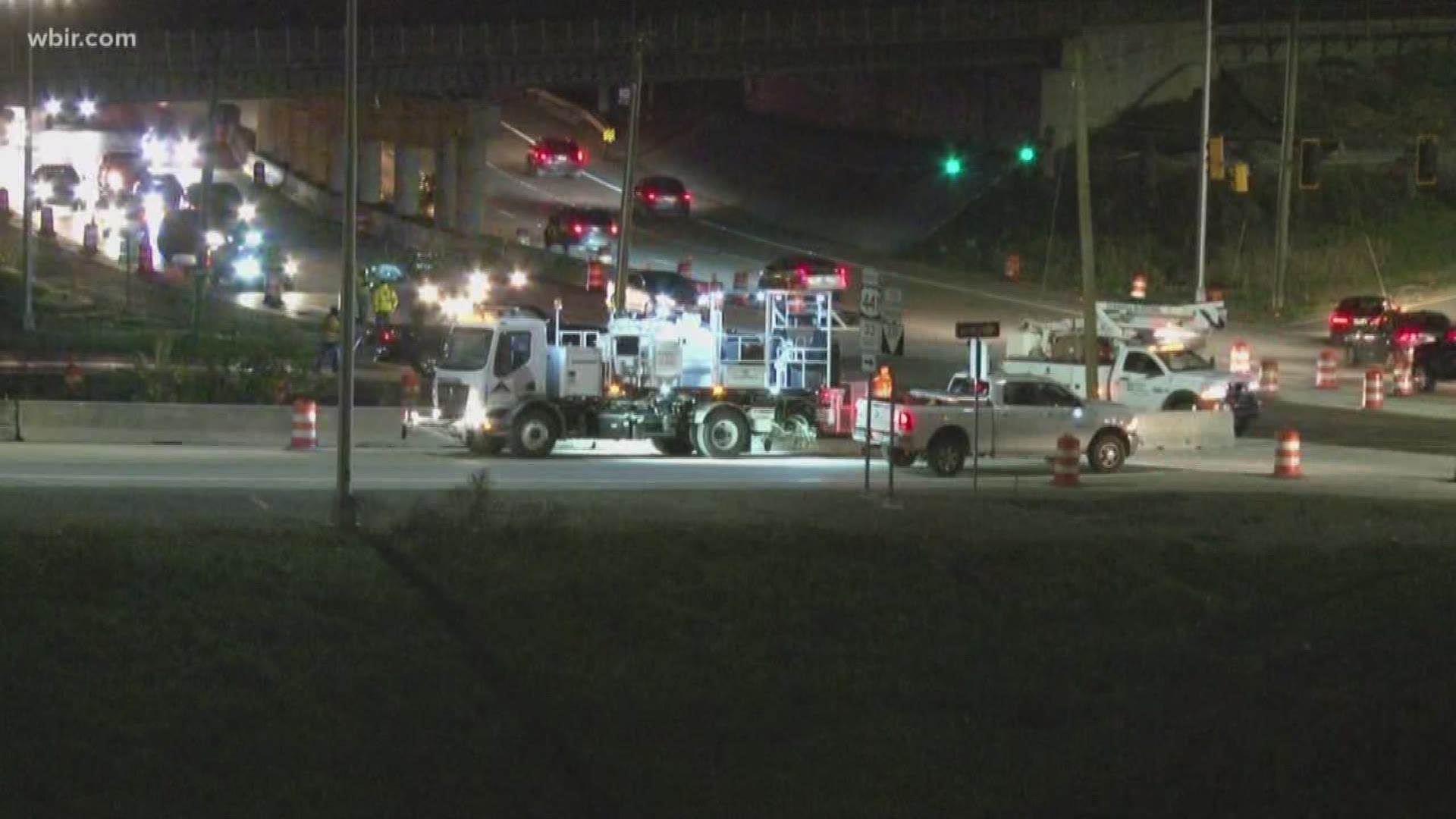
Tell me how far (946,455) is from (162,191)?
3610 cm

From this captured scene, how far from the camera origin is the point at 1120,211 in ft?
250

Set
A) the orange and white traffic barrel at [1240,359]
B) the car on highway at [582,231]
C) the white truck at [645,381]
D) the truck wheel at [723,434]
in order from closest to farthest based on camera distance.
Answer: the white truck at [645,381] → the truck wheel at [723,434] → the orange and white traffic barrel at [1240,359] → the car on highway at [582,231]

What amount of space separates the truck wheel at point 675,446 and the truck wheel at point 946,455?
405cm

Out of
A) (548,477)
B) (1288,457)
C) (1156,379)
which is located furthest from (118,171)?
(1288,457)

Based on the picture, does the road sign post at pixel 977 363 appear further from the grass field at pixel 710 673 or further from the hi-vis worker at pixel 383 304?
the hi-vis worker at pixel 383 304

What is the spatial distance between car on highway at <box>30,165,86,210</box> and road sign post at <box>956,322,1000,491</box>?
4483cm

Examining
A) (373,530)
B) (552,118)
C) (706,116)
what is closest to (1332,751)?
(373,530)

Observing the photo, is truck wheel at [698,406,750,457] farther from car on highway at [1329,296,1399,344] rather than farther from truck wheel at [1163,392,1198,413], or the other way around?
car on highway at [1329,296,1399,344]

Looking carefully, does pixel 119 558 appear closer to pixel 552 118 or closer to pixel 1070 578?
pixel 1070 578

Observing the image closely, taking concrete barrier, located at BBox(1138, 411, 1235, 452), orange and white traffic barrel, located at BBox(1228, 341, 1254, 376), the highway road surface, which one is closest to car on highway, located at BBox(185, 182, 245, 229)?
the highway road surface

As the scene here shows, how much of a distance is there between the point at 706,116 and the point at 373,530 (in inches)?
3229

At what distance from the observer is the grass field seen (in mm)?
13047

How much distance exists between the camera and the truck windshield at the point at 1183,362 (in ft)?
142

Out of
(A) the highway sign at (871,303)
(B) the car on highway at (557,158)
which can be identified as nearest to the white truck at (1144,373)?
(A) the highway sign at (871,303)
